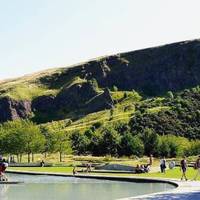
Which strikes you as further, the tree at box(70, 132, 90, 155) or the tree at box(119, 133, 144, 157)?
the tree at box(70, 132, 90, 155)

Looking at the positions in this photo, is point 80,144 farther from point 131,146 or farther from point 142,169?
point 142,169

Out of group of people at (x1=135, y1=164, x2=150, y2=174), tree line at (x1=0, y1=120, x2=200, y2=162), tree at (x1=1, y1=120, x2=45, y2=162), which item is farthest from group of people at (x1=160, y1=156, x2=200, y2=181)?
tree line at (x1=0, y1=120, x2=200, y2=162)

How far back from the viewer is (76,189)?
45875 millimetres

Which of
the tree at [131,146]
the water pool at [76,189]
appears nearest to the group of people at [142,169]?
the water pool at [76,189]

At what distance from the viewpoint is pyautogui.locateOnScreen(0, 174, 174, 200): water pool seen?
Answer: 134 ft

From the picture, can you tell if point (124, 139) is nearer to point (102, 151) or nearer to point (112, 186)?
point (102, 151)

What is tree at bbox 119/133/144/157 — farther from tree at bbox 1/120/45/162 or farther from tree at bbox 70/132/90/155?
tree at bbox 1/120/45/162

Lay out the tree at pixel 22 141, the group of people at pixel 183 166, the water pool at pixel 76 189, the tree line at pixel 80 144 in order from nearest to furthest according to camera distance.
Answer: the water pool at pixel 76 189, the group of people at pixel 183 166, the tree at pixel 22 141, the tree line at pixel 80 144

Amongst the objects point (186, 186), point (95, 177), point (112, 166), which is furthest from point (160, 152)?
point (186, 186)

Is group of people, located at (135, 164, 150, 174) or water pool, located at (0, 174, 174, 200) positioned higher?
Result: group of people, located at (135, 164, 150, 174)

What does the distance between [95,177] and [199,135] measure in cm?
13509

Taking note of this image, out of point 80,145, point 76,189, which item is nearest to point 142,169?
point 76,189

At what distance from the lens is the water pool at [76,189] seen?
4071 cm

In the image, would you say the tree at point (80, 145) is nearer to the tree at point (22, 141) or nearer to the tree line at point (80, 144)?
the tree line at point (80, 144)
